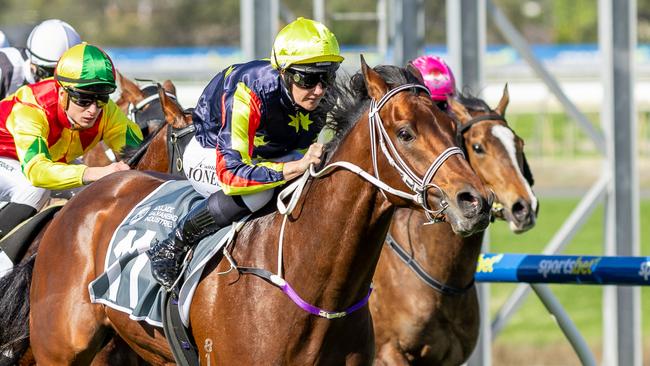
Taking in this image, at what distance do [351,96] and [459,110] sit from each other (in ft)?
5.71

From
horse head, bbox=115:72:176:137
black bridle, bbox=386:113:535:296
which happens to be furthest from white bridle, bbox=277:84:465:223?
horse head, bbox=115:72:176:137

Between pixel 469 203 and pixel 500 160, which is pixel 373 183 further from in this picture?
pixel 500 160

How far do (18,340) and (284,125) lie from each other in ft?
5.38

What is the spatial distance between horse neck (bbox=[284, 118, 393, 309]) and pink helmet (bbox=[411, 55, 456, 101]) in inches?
68.1

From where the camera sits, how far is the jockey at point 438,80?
5.85 meters

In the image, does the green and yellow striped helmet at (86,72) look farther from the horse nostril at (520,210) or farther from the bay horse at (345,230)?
the horse nostril at (520,210)

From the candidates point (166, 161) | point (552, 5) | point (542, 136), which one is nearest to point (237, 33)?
point (552, 5)

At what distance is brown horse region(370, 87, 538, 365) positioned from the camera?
18.6 feet

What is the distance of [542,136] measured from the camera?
86.6 feet

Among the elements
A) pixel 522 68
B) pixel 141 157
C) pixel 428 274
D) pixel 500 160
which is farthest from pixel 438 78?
pixel 522 68

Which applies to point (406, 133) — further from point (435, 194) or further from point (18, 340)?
point (18, 340)

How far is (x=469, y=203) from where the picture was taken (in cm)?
375

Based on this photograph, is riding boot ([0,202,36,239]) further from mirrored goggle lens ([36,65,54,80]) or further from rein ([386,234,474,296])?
rein ([386,234,474,296])

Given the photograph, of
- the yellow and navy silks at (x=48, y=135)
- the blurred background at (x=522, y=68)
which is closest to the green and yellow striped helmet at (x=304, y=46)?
the yellow and navy silks at (x=48, y=135)
